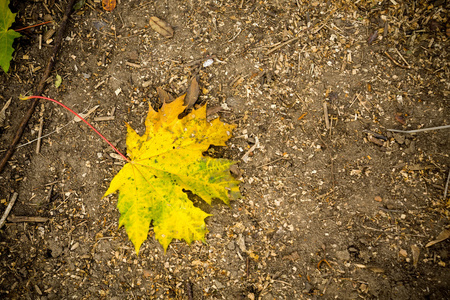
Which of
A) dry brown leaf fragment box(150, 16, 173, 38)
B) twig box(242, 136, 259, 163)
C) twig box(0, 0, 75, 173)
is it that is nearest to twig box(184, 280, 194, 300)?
twig box(242, 136, 259, 163)

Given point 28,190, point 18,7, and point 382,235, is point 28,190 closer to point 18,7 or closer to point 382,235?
point 18,7

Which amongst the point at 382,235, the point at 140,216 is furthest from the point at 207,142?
the point at 382,235

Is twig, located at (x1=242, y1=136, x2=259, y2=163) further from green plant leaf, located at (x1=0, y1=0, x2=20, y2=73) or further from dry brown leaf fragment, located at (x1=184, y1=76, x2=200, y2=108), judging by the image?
green plant leaf, located at (x1=0, y1=0, x2=20, y2=73)

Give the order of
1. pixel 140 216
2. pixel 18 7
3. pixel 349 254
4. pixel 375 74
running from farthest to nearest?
pixel 18 7
pixel 375 74
pixel 349 254
pixel 140 216

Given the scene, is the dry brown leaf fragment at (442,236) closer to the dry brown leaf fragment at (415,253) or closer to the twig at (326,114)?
the dry brown leaf fragment at (415,253)

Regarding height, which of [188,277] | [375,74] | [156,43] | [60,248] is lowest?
[188,277]

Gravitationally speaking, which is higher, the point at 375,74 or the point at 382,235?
the point at 375,74

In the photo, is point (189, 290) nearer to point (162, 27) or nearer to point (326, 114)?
point (326, 114)
